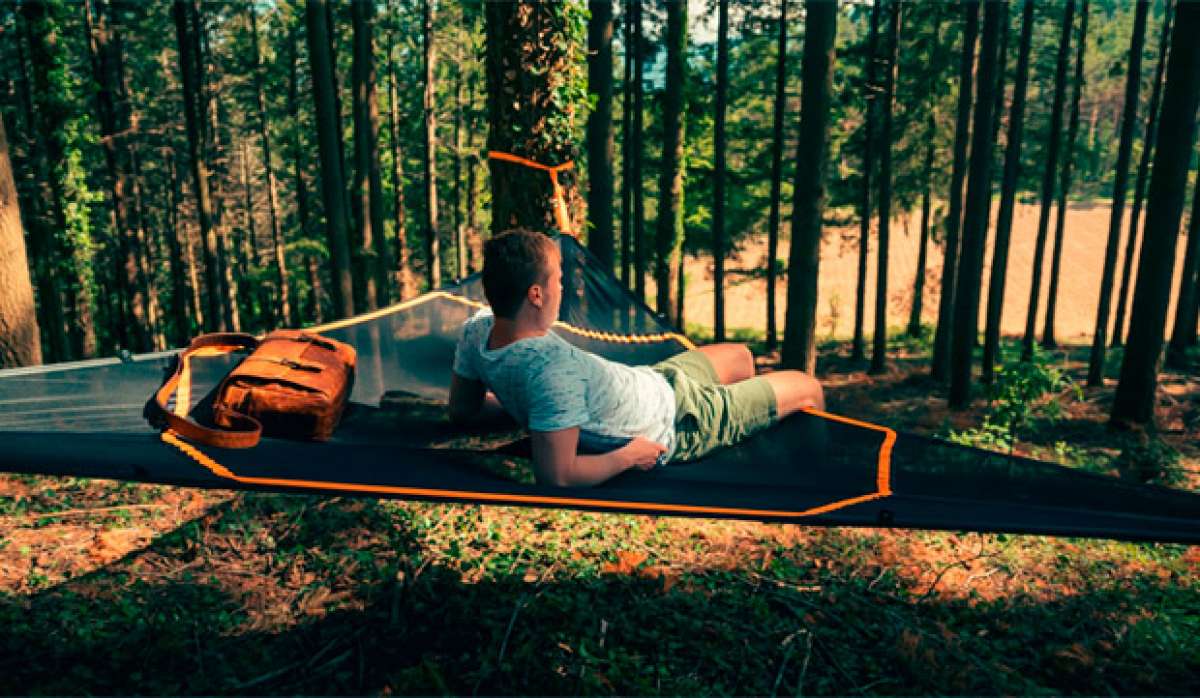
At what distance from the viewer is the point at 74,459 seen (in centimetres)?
236

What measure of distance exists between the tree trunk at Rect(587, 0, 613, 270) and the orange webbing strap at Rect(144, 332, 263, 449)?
6.47 meters

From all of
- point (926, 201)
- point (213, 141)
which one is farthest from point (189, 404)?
point (213, 141)

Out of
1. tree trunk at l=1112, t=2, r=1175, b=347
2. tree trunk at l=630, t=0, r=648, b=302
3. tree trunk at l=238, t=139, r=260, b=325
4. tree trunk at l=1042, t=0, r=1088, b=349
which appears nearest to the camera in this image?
tree trunk at l=1112, t=2, r=1175, b=347

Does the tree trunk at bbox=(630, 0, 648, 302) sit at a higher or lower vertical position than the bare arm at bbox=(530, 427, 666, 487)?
higher

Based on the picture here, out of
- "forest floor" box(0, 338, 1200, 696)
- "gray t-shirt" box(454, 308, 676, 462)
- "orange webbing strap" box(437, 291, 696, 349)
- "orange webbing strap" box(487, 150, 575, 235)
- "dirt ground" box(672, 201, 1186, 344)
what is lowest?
"dirt ground" box(672, 201, 1186, 344)

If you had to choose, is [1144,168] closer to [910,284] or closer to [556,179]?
[910,284]

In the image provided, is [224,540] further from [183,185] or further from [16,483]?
[183,185]

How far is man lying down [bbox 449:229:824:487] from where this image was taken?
2387 millimetres

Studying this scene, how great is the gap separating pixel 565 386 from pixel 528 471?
1.65ft

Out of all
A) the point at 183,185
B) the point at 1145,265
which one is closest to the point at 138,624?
the point at 1145,265

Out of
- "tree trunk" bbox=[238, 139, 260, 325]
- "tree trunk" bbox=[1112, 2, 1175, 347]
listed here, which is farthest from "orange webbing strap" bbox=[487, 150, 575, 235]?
"tree trunk" bbox=[238, 139, 260, 325]

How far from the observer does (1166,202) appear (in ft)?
21.4

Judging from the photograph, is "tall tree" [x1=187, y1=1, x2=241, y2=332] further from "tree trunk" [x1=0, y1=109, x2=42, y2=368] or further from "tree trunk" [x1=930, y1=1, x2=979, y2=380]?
"tree trunk" [x1=930, y1=1, x2=979, y2=380]

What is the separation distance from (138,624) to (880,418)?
959cm
